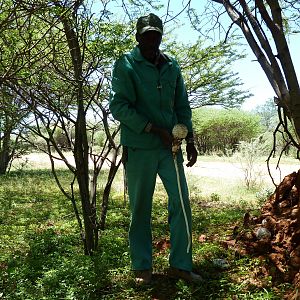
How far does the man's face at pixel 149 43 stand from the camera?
286cm

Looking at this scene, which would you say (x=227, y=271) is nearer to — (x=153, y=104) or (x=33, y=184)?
(x=153, y=104)

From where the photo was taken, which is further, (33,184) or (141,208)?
(33,184)

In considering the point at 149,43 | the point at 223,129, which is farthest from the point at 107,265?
the point at 223,129

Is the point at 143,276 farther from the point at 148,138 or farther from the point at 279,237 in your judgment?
the point at 279,237

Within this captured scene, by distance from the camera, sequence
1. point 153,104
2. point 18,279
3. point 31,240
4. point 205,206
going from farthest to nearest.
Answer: point 205,206 → point 31,240 → point 18,279 → point 153,104

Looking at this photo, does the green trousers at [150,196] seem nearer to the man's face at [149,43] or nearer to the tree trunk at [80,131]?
the tree trunk at [80,131]

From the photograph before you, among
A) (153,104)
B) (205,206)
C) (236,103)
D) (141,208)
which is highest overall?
(236,103)

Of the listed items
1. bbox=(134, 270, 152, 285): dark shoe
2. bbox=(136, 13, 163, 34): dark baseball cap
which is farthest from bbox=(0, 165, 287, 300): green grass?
bbox=(136, 13, 163, 34): dark baseball cap

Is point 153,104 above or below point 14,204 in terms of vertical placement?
above

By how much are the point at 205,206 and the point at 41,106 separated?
14.0 ft

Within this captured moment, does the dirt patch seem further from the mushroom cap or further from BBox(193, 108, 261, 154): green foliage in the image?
BBox(193, 108, 261, 154): green foliage

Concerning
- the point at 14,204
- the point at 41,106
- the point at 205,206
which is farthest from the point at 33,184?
the point at 41,106

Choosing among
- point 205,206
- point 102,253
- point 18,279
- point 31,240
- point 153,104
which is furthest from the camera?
point 205,206

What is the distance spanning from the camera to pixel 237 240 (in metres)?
3.65
